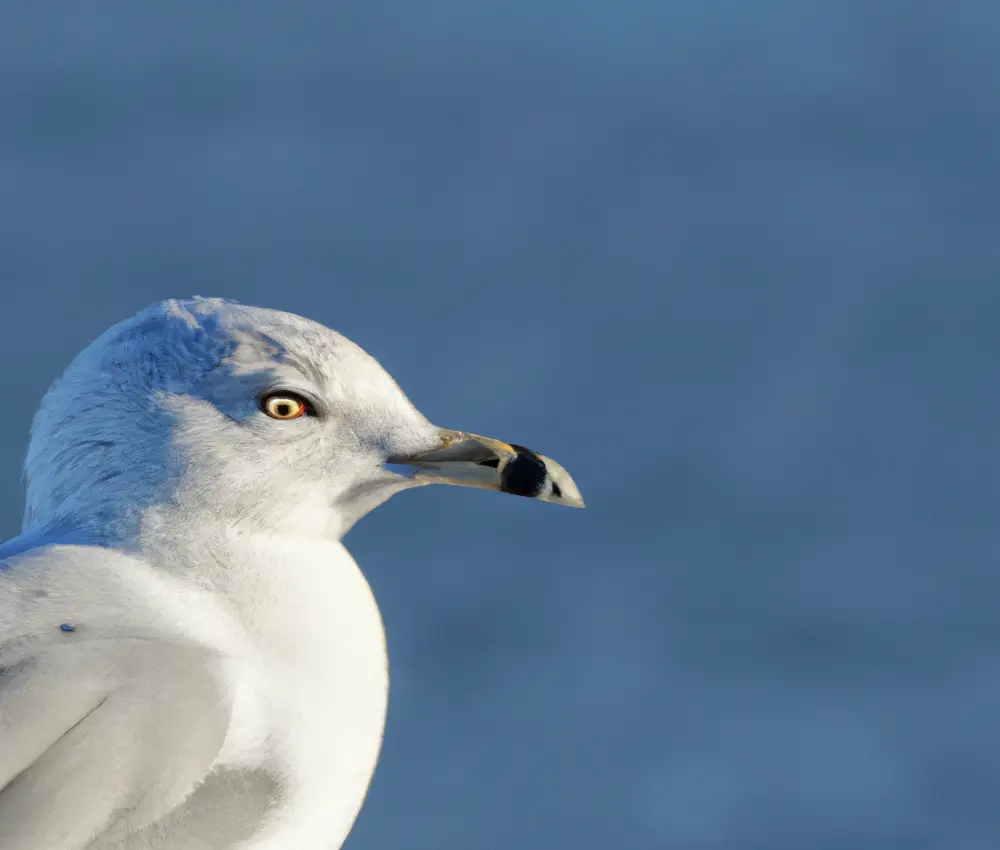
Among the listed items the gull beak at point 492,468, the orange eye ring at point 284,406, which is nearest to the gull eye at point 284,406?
the orange eye ring at point 284,406

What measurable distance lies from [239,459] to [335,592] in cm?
14

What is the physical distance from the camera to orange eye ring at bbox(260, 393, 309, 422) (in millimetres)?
1690

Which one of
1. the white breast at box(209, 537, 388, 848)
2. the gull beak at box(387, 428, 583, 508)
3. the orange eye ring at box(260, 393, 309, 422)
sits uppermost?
the orange eye ring at box(260, 393, 309, 422)

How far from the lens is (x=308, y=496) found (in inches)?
68.8

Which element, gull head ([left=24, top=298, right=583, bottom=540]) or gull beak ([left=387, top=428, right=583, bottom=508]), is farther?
gull beak ([left=387, top=428, right=583, bottom=508])

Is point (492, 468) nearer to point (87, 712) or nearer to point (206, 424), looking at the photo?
point (206, 424)

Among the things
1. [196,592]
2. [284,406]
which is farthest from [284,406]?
[196,592]

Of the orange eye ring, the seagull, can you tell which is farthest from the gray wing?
the orange eye ring

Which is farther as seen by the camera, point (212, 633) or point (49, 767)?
point (212, 633)

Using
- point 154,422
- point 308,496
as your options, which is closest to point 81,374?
point 154,422

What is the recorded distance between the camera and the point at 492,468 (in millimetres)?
1832

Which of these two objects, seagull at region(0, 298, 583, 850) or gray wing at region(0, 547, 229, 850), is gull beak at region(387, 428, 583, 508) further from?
gray wing at region(0, 547, 229, 850)

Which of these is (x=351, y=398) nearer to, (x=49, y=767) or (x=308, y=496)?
(x=308, y=496)

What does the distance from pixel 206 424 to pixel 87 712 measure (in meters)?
0.22
